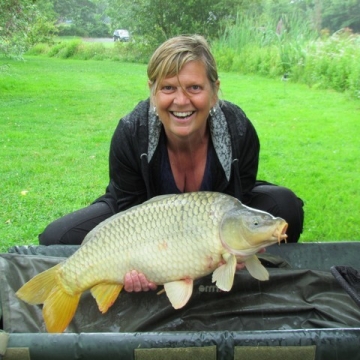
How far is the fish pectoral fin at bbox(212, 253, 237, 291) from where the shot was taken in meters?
1.18

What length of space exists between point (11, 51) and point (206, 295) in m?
4.86

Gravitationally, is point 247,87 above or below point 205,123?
below

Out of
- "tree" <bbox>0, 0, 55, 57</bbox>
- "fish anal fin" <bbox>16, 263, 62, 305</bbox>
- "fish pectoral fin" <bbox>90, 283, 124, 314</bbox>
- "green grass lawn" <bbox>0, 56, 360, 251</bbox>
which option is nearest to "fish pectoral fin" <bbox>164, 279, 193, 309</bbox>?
"fish pectoral fin" <bbox>90, 283, 124, 314</bbox>

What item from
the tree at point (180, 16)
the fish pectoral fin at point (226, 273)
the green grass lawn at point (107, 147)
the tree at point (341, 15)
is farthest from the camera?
the tree at point (180, 16)

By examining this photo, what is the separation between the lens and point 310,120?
14.7ft

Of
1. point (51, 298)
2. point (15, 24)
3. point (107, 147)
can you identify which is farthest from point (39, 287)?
point (15, 24)

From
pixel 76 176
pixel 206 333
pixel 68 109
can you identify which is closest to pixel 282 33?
pixel 68 109

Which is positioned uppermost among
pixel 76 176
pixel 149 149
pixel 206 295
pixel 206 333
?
pixel 149 149

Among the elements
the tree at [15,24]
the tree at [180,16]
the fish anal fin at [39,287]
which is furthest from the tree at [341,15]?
the fish anal fin at [39,287]

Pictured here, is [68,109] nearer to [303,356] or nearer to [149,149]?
[149,149]

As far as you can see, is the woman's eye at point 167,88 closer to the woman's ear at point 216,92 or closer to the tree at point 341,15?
the woman's ear at point 216,92

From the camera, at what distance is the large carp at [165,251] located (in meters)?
1.18

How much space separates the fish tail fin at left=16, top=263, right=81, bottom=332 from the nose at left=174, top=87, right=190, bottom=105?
1.47 ft

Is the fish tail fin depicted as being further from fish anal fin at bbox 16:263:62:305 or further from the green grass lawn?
the green grass lawn
